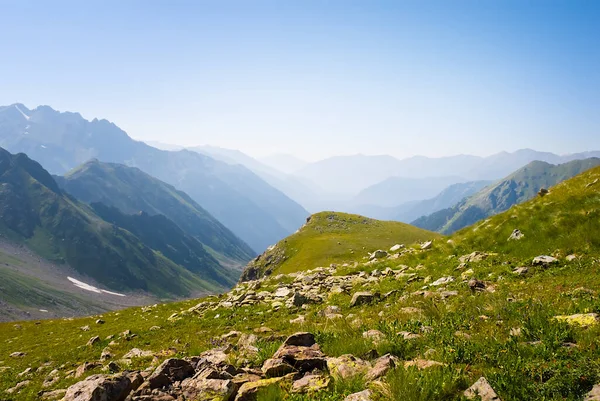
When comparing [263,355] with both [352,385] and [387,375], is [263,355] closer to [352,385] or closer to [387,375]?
[352,385]

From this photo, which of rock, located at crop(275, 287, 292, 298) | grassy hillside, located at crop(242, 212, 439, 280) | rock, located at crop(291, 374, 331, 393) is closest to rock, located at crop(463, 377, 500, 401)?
rock, located at crop(291, 374, 331, 393)

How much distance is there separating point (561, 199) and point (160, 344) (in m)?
27.1

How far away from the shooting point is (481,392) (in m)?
5.97

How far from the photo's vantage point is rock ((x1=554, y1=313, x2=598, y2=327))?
26.2 feet

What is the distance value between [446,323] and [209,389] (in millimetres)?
6982

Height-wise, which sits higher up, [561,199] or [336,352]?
[561,199]

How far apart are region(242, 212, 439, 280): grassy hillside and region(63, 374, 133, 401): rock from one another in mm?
67990

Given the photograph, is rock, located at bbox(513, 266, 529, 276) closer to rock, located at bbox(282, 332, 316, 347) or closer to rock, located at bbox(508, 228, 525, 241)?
rock, located at bbox(508, 228, 525, 241)

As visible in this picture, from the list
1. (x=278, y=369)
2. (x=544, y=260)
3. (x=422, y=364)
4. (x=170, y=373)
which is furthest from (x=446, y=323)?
(x=544, y=260)

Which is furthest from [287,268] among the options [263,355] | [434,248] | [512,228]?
[263,355]

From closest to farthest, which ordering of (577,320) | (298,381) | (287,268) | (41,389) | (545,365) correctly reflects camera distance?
1. (545,365)
2. (298,381)
3. (577,320)
4. (41,389)
5. (287,268)

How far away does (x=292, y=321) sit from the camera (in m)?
16.7

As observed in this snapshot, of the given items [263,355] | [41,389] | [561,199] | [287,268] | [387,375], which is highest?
[561,199]

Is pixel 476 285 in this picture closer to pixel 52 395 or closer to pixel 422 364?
pixel 422 364
